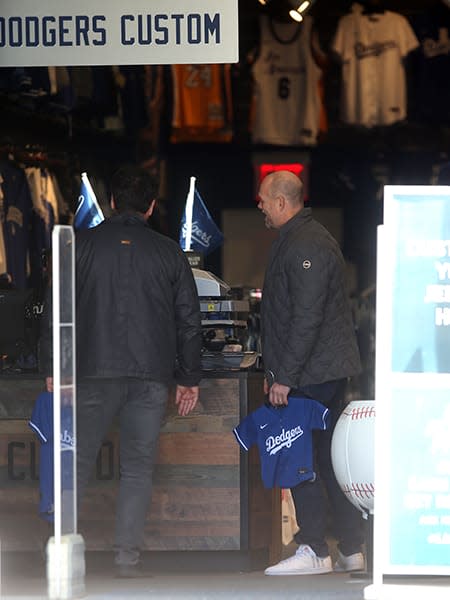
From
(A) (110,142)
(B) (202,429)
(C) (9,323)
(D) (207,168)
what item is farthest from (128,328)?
(D) (207,168)

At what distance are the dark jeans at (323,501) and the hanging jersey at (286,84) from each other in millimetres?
5340

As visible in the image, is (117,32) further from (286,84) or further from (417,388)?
(286,84)

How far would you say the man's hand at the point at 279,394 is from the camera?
623cm

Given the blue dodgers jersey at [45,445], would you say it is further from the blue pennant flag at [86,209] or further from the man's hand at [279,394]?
the blue pennant flag at [86,209]

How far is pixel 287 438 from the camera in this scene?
6316mm

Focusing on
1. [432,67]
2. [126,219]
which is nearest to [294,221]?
[126,219]

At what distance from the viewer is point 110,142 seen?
11180 millimetres

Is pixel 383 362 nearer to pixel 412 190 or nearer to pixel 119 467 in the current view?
pixel 412 190

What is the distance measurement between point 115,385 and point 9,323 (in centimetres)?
121

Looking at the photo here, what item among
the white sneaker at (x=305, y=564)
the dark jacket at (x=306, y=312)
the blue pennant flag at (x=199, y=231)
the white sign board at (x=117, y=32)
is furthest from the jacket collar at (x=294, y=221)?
the blue pennant flag at (x=199, y=231)

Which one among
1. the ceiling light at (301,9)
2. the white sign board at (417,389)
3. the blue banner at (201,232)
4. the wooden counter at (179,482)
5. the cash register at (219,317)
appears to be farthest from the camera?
the ceiling light at (301,9)

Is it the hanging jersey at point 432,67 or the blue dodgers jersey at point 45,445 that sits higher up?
the hanging jersey at point 432,67

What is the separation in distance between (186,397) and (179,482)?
46 cm

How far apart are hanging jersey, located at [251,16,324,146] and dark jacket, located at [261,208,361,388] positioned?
5.16 meters
